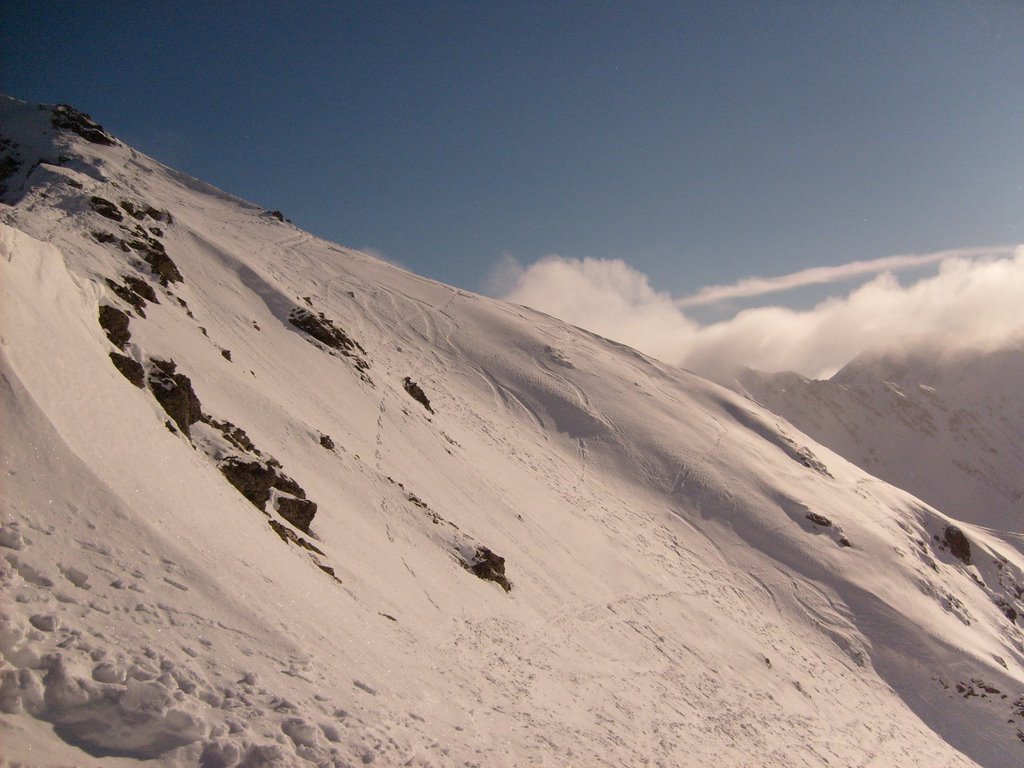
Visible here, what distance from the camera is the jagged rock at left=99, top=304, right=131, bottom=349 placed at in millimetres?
15094

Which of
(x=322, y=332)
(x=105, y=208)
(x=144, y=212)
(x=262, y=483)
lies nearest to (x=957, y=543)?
(x=322, y=332)

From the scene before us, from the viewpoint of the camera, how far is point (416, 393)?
121 feet

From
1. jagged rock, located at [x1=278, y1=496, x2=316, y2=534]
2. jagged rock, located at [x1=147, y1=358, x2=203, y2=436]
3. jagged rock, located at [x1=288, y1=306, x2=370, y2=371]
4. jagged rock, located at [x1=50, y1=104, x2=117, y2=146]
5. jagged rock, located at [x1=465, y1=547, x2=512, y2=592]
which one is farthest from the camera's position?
jagged rock, located at [x1=50, y1=104, x2=117, y2=146]

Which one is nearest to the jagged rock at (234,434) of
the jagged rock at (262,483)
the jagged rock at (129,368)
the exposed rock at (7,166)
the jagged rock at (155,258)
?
the jagged rock at (262,483)

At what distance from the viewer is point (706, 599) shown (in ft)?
100

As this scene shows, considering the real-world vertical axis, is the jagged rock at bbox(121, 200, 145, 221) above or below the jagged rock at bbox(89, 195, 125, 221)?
above

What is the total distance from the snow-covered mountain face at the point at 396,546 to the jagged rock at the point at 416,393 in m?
0.29

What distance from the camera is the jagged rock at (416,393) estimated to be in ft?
119

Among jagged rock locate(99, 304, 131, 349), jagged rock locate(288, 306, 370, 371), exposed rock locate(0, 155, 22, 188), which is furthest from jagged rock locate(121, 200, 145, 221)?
jagged rock locate(99, 304, 131, 349)

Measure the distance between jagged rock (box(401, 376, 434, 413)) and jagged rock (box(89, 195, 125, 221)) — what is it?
56.5 ft

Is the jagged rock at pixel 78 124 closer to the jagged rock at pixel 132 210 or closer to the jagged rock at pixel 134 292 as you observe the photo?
the jagged rock at pixel 132 210

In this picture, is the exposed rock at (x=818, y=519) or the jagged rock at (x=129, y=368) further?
the exposed rock at (x=818, y=519)

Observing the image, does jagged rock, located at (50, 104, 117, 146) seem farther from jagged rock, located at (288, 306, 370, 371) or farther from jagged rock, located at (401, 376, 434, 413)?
jagged rock, located at (401, 376, 434, 413)

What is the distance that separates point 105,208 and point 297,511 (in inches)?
852
